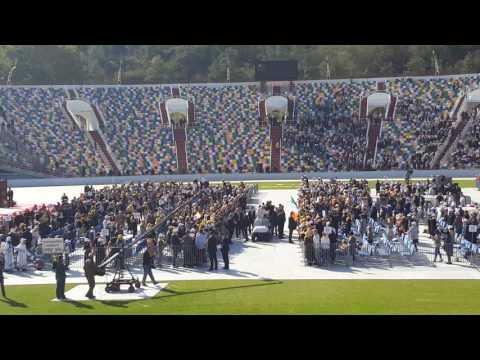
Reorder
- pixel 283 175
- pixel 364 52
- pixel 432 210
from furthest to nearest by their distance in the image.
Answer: pixel 364 52, pixel 283 175, pixel 432 210

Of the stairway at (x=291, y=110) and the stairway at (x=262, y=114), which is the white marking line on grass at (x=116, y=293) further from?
the stairway at (x=291, y=110)

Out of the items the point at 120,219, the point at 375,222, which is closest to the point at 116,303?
the point at 120,219

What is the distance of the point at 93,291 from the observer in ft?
55.1

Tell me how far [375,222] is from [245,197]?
7.19m

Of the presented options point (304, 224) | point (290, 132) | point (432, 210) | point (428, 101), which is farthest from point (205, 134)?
point (304, 224)

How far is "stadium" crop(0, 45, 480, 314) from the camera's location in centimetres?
1666

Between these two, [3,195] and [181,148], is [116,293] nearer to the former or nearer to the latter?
[3,195]

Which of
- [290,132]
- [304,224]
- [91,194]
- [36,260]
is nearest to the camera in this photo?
[36,260]

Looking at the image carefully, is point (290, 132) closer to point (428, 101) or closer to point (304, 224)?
point (428, 101)

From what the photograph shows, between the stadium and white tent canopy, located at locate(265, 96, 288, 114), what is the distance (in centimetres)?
22

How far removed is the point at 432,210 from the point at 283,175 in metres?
25.2

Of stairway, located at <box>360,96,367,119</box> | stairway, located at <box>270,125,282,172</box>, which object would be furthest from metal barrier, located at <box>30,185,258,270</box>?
stairway, located at <box>360,96,367,119</box>

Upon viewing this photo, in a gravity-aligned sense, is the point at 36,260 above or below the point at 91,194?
below

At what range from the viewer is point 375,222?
2592cm
